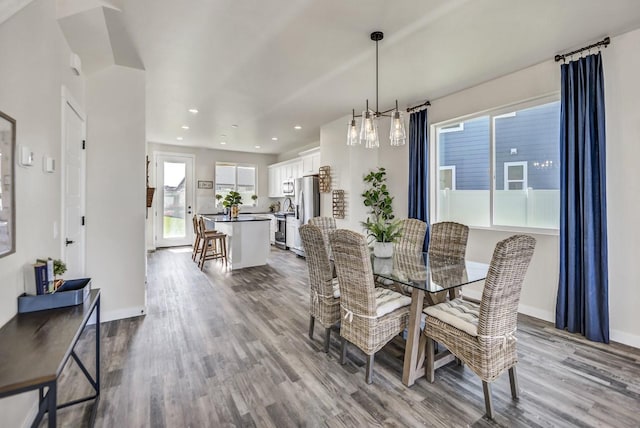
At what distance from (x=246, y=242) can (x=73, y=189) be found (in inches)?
122

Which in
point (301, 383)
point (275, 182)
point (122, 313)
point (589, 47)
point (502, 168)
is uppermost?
point (589, 47)

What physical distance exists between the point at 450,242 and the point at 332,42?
2.26 meters

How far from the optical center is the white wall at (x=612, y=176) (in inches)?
105

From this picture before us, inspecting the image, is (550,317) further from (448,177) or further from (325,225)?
(325,225)

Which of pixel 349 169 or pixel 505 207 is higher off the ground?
pixel 349 169

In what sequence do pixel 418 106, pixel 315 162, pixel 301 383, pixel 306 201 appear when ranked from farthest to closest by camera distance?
pixel 315 162 → pixel 306 201 → pixel 418 106 → pixel 301 383

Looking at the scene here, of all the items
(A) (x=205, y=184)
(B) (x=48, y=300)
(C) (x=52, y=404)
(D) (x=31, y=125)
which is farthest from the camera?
(A) (x=205, y=184)

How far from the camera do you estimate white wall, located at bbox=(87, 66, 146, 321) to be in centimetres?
310

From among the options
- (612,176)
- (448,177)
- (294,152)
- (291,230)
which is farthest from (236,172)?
(612,176)

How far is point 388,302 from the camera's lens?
2258 millimetres

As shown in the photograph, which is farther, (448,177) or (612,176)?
(448,177)

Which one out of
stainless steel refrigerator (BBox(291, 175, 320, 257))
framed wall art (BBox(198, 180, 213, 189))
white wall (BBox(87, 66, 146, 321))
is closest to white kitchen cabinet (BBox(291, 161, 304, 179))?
stainless steel refrigerator (BBox(291, 175, 320, 257))

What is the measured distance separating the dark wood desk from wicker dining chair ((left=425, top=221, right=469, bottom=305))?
2.76 metres

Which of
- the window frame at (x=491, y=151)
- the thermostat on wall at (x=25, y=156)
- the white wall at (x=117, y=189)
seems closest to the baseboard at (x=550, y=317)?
the window frame at (x=491, y=151)
